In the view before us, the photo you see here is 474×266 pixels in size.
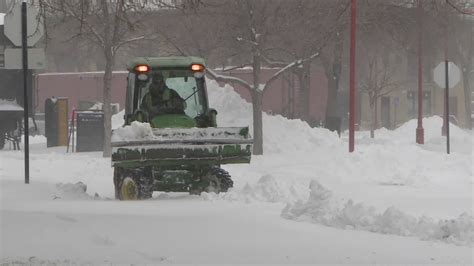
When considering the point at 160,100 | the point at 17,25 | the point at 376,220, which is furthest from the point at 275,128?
the point at 376,220

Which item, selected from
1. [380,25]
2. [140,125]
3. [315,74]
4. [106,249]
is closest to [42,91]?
[315,74]

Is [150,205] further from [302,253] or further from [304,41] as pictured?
[304,41]

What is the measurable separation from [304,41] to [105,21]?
20.5 ft

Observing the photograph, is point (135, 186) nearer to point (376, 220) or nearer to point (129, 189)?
point (129, 189)

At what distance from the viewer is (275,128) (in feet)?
86.1

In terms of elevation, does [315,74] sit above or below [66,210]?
above

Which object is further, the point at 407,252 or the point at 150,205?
the point at 150,205

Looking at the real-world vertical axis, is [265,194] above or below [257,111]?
below

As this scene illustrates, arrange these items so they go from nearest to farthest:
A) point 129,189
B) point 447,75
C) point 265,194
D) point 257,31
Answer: point 129,189 → point 265,194 → point 257,31 → point 447,75

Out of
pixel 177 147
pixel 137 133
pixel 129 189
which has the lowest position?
pixel 129 189

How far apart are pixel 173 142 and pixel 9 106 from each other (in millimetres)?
17853

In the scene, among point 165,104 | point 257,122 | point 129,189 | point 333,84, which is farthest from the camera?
point 333,84

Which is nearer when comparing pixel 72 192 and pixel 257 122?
pixel 72 192

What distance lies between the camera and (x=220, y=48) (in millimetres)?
23984
